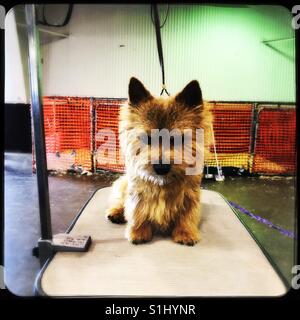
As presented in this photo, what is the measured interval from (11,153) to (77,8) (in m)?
3.61

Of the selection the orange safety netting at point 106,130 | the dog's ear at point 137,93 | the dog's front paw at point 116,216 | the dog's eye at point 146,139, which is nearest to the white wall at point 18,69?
the orange safety netting at point 106,130

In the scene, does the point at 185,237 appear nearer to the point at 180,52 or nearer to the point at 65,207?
the point at 65,207

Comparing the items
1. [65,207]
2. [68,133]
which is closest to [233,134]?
[68,133]

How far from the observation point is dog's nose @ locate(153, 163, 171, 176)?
1418mm

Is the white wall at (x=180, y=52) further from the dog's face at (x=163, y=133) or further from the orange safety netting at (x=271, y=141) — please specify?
the dog's face at (x=163, y=133)

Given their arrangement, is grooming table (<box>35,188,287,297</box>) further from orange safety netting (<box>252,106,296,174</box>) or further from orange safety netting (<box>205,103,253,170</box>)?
orange safety netting (<box>252,106,296,174</box>)

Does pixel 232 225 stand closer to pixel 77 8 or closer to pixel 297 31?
pixel 297 31

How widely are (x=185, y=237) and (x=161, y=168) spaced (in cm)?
46

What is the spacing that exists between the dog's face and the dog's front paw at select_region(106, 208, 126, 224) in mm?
440

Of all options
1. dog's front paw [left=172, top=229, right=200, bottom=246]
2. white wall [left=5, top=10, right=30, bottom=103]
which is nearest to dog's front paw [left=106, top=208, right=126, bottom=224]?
dog's front paw [left=172, top=229, right=200, bottom=246]

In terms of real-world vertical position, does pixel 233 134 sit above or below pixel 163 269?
above

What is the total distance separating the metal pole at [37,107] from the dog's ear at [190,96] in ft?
2.31

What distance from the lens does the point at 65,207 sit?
383 centimetres

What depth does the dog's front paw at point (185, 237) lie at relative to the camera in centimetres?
160
